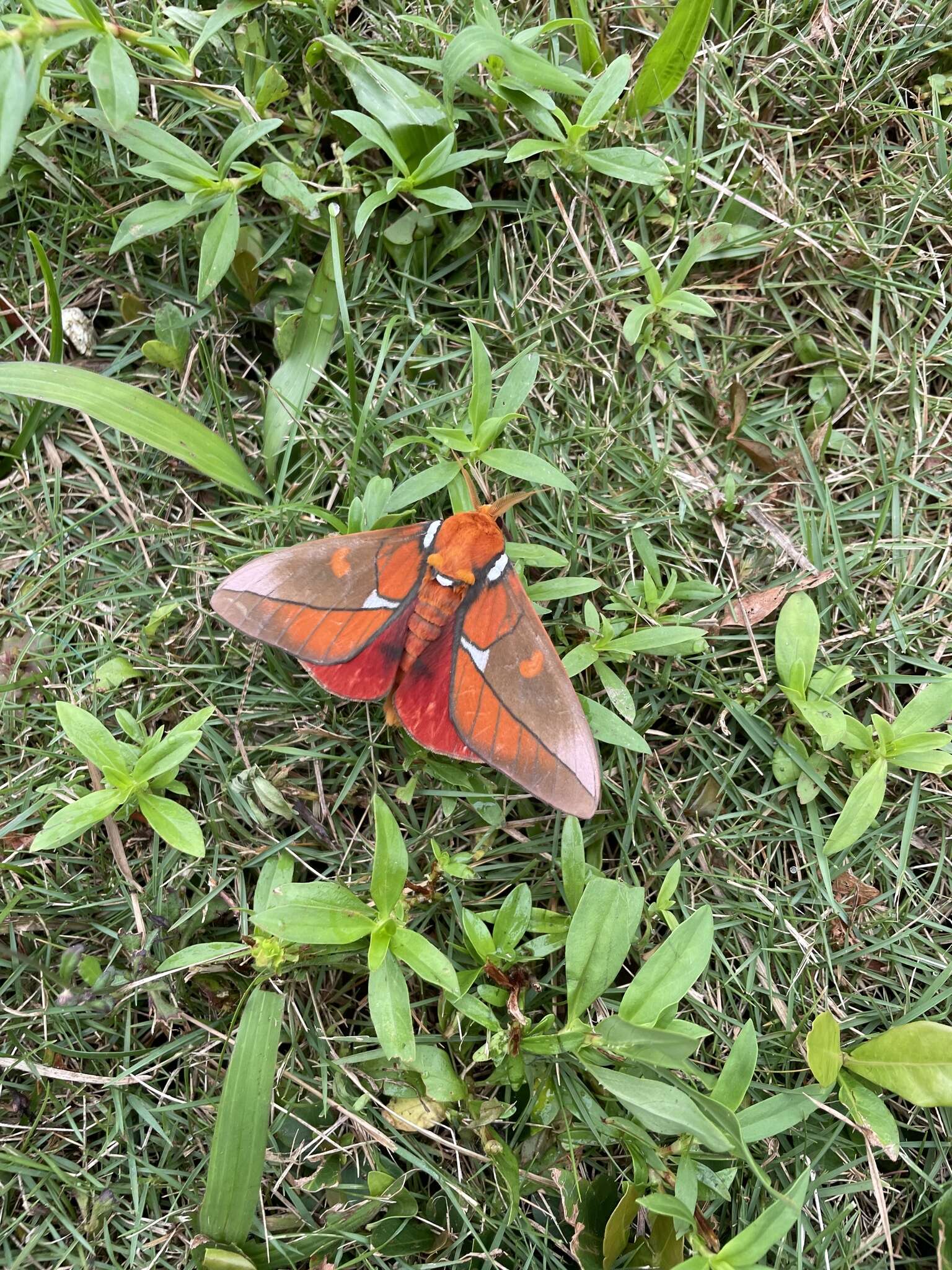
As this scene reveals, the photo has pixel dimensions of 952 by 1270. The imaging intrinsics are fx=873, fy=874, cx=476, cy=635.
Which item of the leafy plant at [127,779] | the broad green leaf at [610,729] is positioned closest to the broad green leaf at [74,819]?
the leafy plant at [127,779]

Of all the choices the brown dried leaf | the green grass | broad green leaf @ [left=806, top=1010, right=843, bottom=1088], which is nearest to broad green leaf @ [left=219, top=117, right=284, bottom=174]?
the green grass

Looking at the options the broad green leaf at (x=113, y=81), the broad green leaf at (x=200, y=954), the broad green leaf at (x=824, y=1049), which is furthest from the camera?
the broad green leaf at (x=200, y=954)

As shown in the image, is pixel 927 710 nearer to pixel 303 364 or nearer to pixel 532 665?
pixel 532 665

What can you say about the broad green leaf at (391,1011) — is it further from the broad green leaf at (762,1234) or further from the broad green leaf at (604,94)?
the broad green leaf at (604,94)

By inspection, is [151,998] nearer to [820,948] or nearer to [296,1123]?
[296,1123]

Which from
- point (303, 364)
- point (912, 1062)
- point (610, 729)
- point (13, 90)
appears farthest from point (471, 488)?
point (912, 1062)

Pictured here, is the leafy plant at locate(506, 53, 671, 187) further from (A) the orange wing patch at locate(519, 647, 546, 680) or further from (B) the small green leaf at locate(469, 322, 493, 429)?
(A) the orange wing patch at locate(519, 647, 546, 680)
